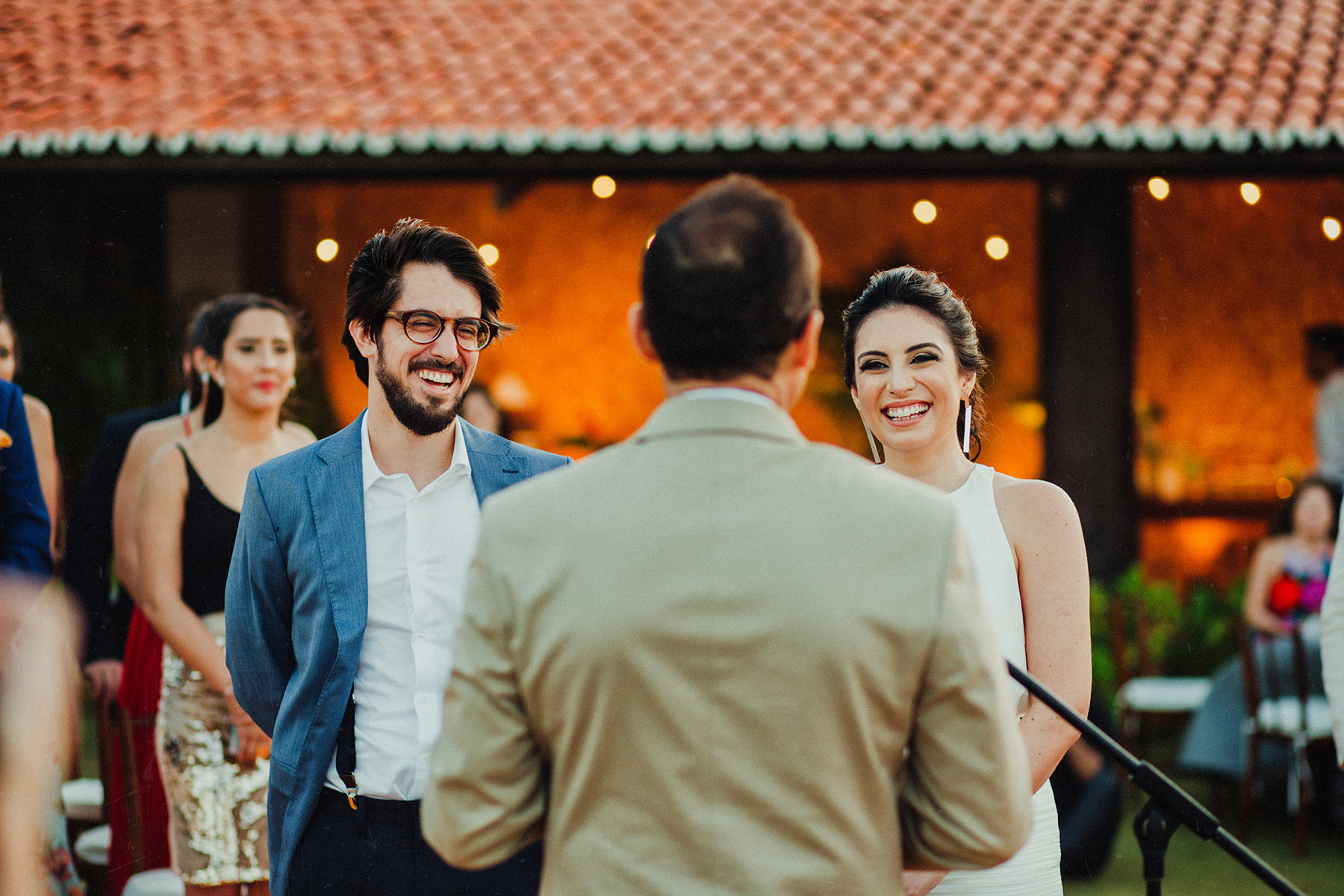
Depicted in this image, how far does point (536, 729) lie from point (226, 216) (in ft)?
29.6

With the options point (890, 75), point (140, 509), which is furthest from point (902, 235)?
point (140, 509)

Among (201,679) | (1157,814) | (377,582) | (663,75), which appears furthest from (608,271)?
(1157,814)

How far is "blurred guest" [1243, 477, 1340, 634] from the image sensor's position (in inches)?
237

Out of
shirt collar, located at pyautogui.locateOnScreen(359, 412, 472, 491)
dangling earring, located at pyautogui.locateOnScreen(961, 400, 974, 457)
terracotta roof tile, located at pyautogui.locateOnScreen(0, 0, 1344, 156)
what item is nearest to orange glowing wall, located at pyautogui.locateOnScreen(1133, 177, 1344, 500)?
terracotta roof tile, located at pyautogui.locateOnScreen(0, 0, 1344, 156)

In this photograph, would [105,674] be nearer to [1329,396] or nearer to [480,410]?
[480,410]

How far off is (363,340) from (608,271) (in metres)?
7.71

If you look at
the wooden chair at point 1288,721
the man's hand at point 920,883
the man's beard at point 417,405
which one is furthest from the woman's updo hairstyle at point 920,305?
the wooden chair at point 1288,721

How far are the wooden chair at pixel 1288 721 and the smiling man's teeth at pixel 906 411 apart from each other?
378 centimetres

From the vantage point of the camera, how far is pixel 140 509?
349 cm

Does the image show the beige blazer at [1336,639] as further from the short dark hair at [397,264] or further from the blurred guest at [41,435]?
the blurred guest at [41,435]

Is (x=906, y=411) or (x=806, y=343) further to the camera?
(x=906, y=411)

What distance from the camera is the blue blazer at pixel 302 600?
2.17 meters

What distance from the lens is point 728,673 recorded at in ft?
4.23

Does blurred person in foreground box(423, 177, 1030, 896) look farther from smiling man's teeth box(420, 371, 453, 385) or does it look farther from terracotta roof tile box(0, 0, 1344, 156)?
terracotta roof tile box(0, 0, 1344, 156)
